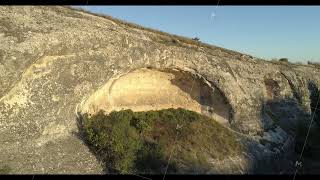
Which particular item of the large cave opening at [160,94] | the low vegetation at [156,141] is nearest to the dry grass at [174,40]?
the large cave opening at [160,94]

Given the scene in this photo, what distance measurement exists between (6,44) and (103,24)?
478cm

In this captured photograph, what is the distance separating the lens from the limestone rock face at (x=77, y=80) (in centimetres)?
1459

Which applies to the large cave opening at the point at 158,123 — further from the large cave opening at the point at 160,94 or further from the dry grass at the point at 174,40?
the dry grass at the point at 174,40

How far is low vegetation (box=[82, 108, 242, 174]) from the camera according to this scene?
53.7 feet

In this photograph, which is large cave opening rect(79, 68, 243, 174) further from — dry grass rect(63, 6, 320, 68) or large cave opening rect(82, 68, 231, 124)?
dry grass rect(63, 6, 320, 68)

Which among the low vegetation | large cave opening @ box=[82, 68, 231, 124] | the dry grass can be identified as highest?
the dry grass

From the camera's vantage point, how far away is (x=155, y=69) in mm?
20031

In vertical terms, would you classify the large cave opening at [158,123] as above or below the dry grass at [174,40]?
below

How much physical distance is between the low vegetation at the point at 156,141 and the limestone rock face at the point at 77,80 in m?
0.55

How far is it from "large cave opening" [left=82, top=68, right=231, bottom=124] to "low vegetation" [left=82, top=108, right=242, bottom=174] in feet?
1.49

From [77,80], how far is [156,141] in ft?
12.7

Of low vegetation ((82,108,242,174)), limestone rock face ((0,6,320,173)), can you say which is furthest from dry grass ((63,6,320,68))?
low vegetation ((82,108,242,174))

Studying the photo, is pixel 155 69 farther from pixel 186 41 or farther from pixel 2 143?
pixel 2 143
